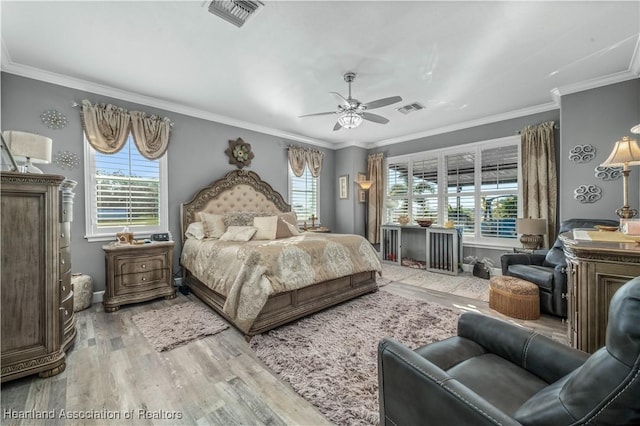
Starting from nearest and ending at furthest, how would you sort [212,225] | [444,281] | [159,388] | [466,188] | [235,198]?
[159,388] < [212,225] < [444,281] < [235,198] < [466,188]

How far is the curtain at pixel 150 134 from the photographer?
375 centimetres

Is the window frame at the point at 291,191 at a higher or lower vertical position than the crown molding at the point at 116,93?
lower

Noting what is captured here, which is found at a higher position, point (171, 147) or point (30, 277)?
point (171, 147)

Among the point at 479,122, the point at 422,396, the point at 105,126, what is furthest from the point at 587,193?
the point at 105,126

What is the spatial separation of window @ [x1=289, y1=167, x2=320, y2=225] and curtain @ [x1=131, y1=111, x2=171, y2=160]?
2491 millimetres

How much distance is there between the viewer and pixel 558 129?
407 centimetres

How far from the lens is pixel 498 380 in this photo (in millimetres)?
1183

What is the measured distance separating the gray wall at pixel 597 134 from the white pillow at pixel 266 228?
4086 mm

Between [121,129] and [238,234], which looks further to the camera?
[238,234]

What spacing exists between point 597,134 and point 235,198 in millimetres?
5341

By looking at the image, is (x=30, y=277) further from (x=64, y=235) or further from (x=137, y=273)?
(x=137, y=273)

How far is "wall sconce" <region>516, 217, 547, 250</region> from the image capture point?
12.4 feet

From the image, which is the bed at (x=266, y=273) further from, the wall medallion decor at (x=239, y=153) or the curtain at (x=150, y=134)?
the curtain at (x=150, y=134)

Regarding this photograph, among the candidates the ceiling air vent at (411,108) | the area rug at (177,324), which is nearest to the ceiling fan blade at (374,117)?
the ceiling air vent at (411,108)
